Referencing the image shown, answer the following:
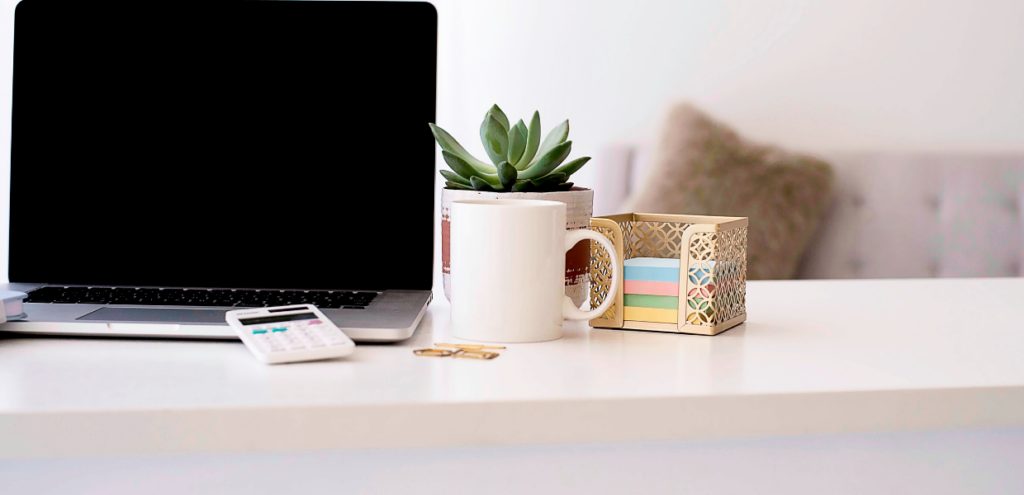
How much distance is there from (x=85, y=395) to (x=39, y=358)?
112 mm

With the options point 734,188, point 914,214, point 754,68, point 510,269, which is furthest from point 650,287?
point 914,214

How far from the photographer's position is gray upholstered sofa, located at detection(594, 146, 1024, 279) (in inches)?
86.4

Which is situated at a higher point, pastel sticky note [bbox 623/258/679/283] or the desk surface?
pastel sticky note [bbox 623/258/679/283]

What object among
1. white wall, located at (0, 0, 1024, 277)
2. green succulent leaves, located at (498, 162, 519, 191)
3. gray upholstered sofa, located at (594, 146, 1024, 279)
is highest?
white wall, located at (0, 0, 1024, 277)

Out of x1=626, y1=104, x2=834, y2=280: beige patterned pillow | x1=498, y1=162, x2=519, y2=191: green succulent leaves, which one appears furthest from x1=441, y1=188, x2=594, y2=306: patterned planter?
x1=626, y1=104, x2=834, y2=280: beige patterned pillow

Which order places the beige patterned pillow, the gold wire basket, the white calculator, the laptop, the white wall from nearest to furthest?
the white calculator, the gold wire basket, the laptop, the beige patterned pillow, the white wall

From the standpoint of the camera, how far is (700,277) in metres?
0.64

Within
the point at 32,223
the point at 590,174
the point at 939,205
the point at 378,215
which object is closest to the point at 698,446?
the point at 378,215

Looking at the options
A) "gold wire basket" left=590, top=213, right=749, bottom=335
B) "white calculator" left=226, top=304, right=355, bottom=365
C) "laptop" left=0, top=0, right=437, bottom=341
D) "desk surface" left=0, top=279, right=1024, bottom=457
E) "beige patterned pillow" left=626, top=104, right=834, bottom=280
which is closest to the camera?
"desk surface" left=0, top=279, right=1024, bottom=457

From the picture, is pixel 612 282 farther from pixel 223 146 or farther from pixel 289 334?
pixel 223 146

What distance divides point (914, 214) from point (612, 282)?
1.93 meters

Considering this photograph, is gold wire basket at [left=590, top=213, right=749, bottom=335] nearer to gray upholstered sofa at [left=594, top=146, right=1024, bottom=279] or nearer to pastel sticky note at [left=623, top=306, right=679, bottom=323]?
pastel sticky note at [left=623, top=306, right=679, bottom=323]

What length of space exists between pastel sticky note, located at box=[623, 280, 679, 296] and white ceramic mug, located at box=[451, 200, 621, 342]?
0.17 feet

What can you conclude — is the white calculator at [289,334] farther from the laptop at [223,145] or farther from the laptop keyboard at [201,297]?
the laptop at [223,145]
